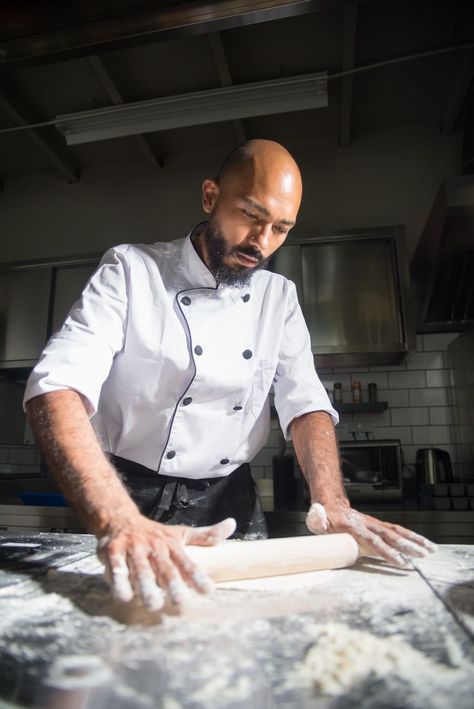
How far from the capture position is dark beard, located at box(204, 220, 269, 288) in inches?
48.5

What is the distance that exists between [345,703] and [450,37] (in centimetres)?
278

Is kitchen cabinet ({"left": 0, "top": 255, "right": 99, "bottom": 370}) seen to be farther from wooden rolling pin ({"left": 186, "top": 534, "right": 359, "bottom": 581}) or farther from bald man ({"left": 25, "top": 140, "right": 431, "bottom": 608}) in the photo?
wooden rolling pin ({"left": 186, "top": 534, "right": 359, "bottom": 581})

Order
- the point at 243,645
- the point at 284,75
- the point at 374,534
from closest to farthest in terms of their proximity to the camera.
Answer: the point at 243,645 < the point at 374,534 < the point at 284,75

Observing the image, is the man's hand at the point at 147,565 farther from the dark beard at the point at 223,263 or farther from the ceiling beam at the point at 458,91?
the ceiling beam at the point at 458,91

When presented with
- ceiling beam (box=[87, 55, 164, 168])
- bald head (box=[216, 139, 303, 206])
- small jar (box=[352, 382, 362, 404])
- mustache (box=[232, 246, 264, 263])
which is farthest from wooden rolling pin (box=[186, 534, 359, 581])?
ceiling beam (box=[87, 55, 164, 168])

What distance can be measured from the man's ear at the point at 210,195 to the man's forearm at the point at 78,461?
67 centimetres

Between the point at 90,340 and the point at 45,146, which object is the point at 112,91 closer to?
the point at 45,146

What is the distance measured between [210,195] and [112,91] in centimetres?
168

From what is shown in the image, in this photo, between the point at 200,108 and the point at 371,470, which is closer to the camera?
the point at 371,470

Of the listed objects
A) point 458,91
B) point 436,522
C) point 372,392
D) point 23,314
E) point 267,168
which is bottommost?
point 436,522

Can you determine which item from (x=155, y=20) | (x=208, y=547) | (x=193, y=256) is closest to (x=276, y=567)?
(x=208, y=547)

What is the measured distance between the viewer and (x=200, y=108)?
2381 mm

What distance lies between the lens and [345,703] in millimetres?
365

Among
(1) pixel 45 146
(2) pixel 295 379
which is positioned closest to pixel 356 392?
(2) pixel 295 379
